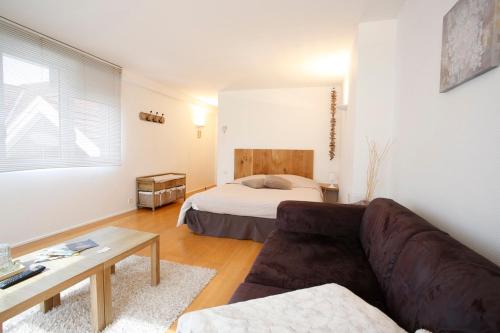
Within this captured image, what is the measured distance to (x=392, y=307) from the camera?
3.25ft

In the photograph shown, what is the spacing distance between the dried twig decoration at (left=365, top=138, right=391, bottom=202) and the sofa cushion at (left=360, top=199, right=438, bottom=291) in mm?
834

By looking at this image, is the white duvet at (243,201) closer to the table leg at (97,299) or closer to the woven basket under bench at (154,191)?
the woven basket under bench at (154,191)

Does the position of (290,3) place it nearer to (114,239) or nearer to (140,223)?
(114,239)

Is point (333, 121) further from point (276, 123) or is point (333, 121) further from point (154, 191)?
point (154, 191)

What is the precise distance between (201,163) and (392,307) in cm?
555

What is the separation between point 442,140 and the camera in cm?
136

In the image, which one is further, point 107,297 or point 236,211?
point 236,211

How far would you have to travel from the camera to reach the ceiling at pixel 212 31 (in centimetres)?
208

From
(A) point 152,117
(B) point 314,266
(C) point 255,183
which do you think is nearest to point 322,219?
(B) point 314,266

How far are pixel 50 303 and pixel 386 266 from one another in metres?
2.07

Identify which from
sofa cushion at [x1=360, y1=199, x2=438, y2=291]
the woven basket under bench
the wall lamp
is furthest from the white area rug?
the wall lamp

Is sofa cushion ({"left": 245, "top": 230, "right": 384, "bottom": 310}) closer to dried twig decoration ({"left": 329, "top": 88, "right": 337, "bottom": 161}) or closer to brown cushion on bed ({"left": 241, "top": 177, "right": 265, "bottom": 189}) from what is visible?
brown cushion on bed ({"left": 241, "top": 177, "right": 265, "bottom": 189})

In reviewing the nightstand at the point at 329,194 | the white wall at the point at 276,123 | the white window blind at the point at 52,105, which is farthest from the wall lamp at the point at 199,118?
the nightstand at the point at 329,194

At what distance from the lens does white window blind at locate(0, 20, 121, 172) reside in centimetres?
243
